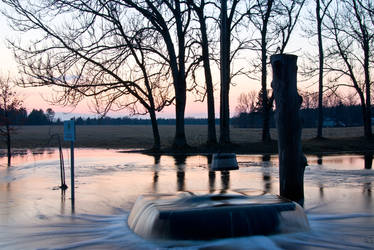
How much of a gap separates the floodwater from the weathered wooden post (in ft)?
1.65

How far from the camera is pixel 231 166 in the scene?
13477 mm

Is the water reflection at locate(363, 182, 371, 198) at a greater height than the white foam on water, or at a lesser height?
greater

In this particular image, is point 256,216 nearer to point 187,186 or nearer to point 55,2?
point 187,186

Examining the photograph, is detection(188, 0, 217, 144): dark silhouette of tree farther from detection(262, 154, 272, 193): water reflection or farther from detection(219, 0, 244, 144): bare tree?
detection(262, 154, 272, 193): water reflection

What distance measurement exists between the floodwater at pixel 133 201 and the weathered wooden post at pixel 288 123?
504mm

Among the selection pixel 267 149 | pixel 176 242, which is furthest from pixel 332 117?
pixel 176 242

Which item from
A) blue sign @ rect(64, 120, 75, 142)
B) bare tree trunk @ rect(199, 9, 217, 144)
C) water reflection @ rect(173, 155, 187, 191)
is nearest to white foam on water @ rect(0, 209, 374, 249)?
blue sign @ rect(64, 120, 75, 142)

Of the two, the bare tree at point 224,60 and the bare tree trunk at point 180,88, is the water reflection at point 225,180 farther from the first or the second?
the bare tree trunk at point 180,88

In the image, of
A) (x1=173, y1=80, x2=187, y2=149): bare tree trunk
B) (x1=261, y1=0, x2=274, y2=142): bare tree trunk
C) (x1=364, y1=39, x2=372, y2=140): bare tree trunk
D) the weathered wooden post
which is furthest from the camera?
(x1=364, y1=39, x2=372, y2=140): bare tree trunk

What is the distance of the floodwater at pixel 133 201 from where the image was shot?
6.79 metres

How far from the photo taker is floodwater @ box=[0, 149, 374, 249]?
6785mm

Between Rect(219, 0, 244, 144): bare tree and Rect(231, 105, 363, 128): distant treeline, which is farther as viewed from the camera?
Rect(231, 105, 363, 128): distant treeline

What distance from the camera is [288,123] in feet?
30.7

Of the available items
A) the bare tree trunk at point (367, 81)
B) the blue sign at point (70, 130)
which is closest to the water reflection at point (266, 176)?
the blue sign at point (70, 130)
